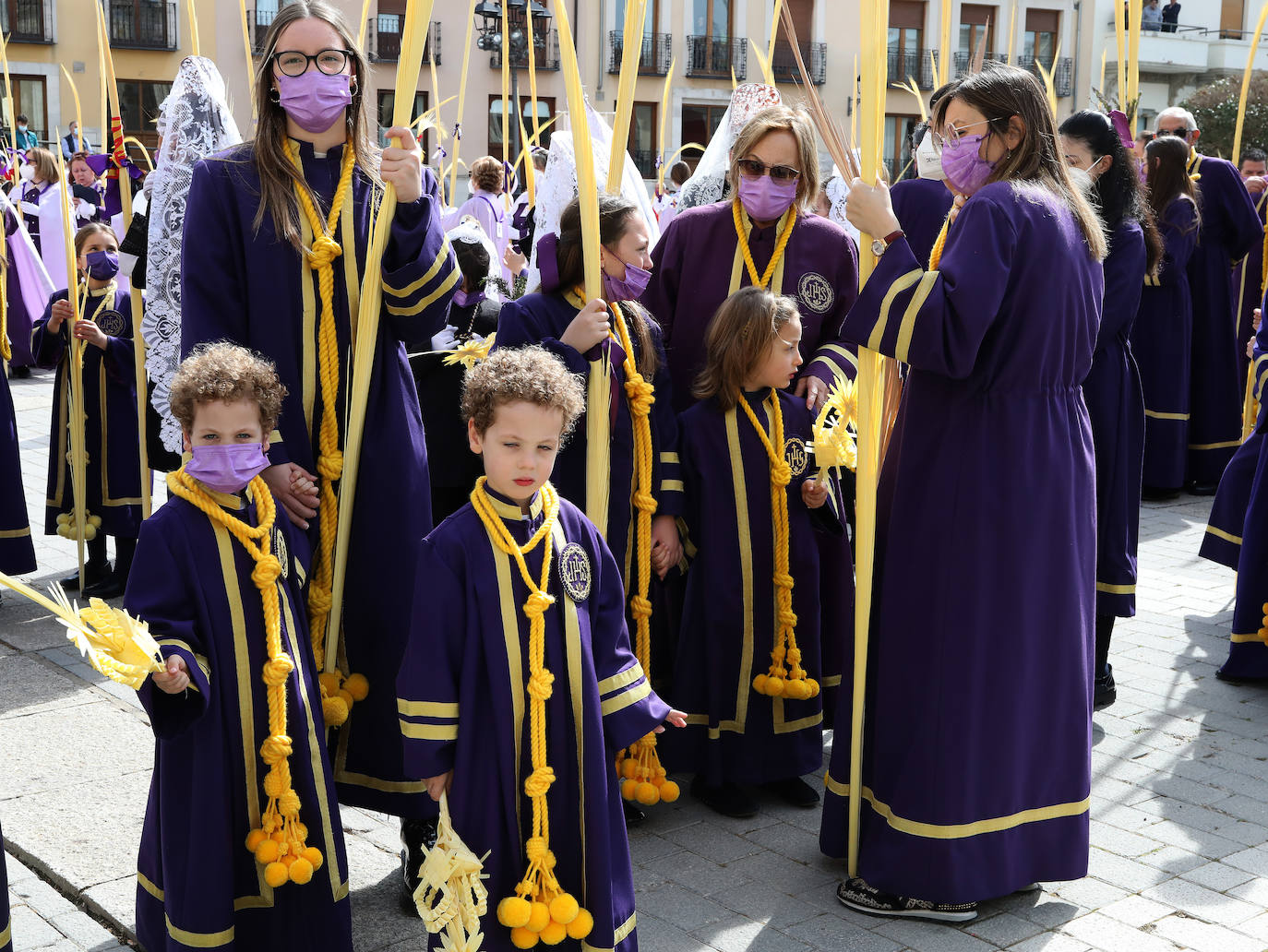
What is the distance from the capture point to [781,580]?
4066mm

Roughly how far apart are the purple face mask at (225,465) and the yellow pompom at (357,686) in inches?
25.4

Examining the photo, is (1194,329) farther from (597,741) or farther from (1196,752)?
(597,741)

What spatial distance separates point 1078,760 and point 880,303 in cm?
121

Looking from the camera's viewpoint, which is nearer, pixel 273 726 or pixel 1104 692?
pixel 273 726

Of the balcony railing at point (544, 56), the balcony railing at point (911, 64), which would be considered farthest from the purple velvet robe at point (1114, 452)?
the balcony railing at point (911, 64)

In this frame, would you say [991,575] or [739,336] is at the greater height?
[739,336]

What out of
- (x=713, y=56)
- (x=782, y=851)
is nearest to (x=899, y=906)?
(x=782, y=851)

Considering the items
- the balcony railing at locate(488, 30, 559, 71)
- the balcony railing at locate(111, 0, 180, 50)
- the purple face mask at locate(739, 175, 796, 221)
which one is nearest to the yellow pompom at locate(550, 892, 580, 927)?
the purple face mask at locate(739, 175, 796, 221)

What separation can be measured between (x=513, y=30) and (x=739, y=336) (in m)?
20.6

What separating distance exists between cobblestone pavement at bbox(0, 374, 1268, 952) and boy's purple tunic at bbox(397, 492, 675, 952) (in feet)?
1.69

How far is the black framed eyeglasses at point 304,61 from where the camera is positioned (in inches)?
125

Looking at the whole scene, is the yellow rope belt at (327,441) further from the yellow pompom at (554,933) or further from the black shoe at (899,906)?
the black shoe at (899,906)

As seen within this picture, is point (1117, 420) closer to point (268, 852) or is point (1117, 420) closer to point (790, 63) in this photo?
point (268, 852)

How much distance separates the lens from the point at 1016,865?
339cm
